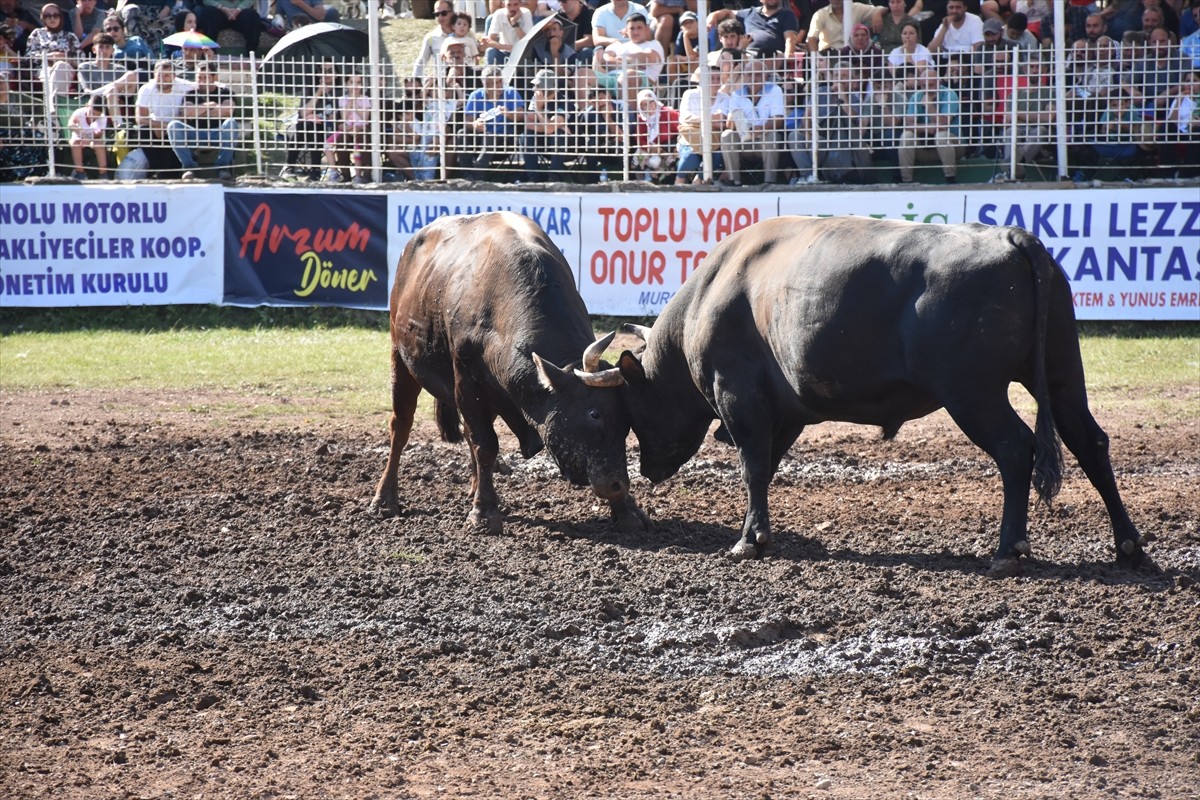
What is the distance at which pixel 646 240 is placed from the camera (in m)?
15.6

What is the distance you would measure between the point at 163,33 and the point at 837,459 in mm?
13751

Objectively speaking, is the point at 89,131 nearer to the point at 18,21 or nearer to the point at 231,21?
the point at 18,21

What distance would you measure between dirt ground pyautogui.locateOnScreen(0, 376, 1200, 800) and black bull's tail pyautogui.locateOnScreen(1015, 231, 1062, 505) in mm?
536

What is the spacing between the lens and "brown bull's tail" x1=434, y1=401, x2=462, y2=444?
915 cm

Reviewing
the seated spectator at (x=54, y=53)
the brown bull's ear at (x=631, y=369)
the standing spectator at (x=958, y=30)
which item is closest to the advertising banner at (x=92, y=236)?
the seated spectator at (x=54, y=53)

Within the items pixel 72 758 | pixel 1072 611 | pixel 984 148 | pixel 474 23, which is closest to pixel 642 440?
pixel 1072 611

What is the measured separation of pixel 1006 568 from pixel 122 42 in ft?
47.8

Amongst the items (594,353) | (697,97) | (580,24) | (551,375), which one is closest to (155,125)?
(580,24)

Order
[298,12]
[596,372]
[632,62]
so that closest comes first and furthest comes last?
[596,372] < [632,62] < [298,12]

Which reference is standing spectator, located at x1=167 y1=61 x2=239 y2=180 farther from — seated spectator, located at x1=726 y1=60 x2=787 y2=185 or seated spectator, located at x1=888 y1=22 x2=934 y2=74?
seated spectator, located at x1=888 y1=22 x2=934 y2=74

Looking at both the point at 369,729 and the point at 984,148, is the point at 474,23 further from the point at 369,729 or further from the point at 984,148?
the point at 369,729

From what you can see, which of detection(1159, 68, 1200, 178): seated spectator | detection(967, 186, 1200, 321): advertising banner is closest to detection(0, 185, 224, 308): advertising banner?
detection(967, 186, 1200, 321): advertising banner

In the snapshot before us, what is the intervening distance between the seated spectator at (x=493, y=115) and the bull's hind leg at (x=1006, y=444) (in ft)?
33.0

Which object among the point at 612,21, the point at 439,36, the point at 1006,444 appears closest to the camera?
the point at 1006,444
